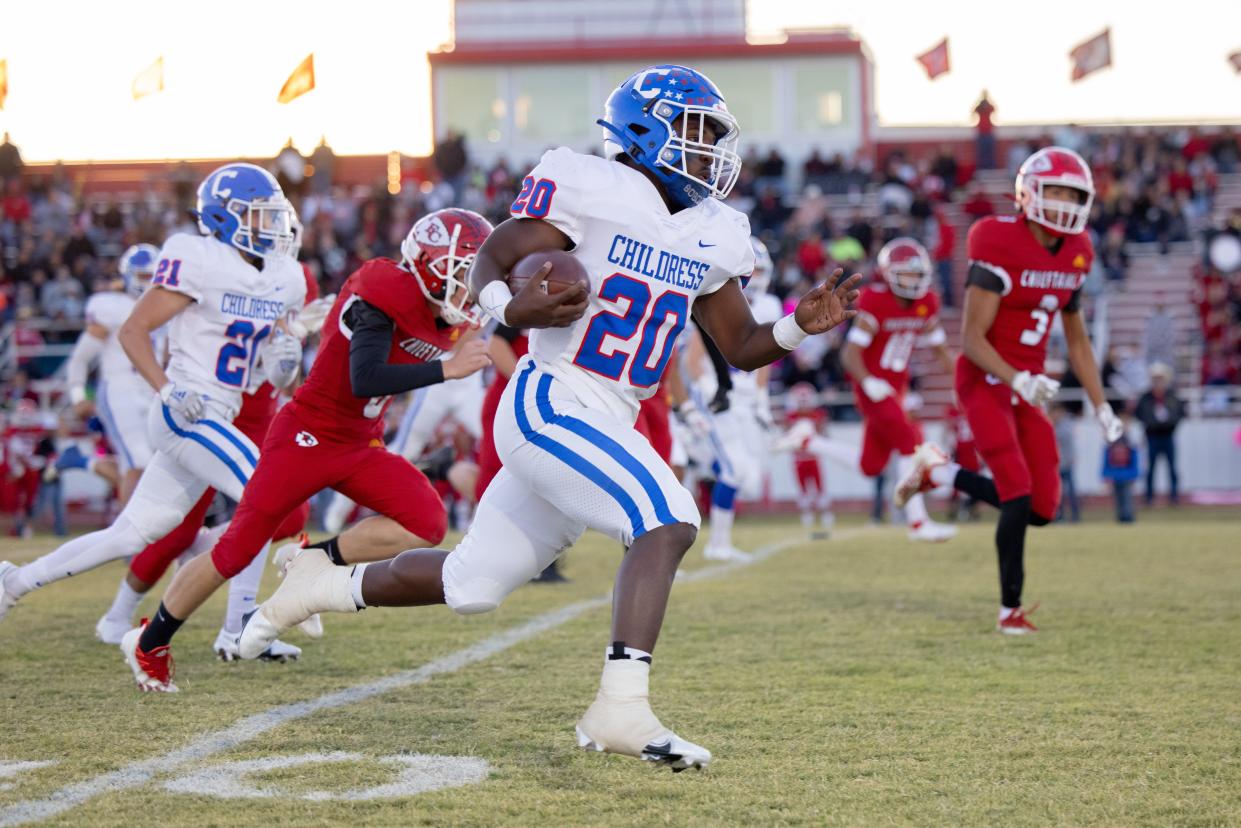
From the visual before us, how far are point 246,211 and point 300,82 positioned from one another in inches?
408

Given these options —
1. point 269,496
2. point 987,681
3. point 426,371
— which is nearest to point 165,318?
point 269,496

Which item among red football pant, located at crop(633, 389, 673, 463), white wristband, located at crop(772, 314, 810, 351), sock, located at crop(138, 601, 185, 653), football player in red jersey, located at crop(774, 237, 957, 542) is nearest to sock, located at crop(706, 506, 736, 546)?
football player in red jersey, located at crop(774, 237, 957, 542)

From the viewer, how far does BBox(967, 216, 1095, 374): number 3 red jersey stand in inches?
259

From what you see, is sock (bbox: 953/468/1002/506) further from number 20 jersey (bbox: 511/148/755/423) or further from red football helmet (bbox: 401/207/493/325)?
number 20 jersey (bbox: 511/148/755/423)

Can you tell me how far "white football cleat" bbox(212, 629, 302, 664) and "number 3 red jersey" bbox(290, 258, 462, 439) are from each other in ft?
3.35

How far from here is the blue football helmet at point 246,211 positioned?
575 cm

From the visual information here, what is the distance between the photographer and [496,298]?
142 inches

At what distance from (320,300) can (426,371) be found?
176cm

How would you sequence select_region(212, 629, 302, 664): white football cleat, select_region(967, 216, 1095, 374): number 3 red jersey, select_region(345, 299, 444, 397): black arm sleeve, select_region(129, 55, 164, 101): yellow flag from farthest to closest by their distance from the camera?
select_region(129, 55, 164, 101): yellow flag → select_region(967, 216, 1095, 374): number 3 red jersey → select_region(212, 629, 302, 664): white football cleat → select_region(345, 299, 444, 397): black arm sleeve

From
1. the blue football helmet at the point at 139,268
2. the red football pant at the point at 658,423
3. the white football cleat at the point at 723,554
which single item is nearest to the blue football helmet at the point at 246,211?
the red football pant at the point at 658,423

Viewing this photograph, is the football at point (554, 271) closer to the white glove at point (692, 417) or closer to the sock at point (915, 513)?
the white glove at point (692, 417)

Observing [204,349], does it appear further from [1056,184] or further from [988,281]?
[1056,184]

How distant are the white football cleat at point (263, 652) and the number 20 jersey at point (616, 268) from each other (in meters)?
2.26

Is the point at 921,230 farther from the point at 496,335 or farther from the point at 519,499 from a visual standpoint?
the point at 519,499
